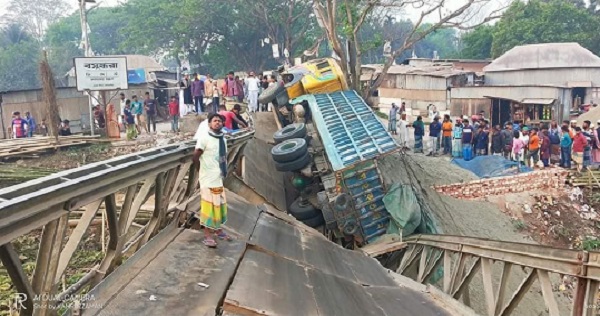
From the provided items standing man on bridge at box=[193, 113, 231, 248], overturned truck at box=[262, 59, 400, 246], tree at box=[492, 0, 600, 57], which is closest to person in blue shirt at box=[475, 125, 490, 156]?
overturned truck at box=[262, 59, 400, 246]

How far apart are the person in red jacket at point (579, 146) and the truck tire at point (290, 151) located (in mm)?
9368

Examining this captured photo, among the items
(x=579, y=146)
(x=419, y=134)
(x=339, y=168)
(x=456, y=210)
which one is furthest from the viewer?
(x=419, y=134)

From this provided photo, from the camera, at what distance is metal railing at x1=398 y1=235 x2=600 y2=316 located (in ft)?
13.5

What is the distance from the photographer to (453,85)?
29.4 metres

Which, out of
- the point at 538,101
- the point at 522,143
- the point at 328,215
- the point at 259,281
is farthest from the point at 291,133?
the point at 538,101

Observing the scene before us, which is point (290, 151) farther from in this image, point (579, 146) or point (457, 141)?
point (579, 146)

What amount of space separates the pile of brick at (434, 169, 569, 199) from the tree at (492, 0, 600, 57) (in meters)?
24.7

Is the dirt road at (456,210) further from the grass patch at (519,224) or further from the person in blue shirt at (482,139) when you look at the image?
the person in blue shirt at (482,139)

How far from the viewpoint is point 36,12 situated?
246 ft

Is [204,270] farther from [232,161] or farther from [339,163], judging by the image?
[339,163]

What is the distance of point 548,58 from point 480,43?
1331 cm

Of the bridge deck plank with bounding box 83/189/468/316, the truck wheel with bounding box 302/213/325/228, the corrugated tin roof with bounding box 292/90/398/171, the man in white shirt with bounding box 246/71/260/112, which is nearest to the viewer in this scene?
the bridge deck plank with bounding box 83/189/468/316

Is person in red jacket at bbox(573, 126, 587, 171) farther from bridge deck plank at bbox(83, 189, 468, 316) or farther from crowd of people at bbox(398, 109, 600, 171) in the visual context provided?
bridge deck plank at bbox(83, 189, 468, 316)

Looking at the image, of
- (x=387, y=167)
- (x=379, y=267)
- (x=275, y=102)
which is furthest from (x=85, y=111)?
(x=379, y=267)
